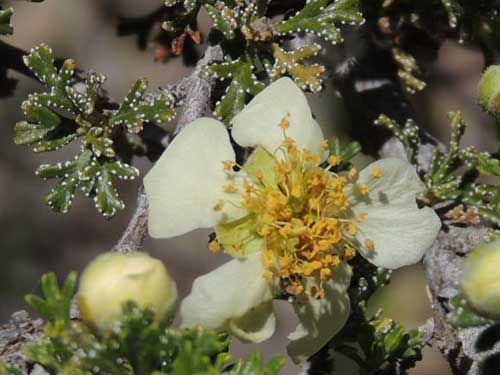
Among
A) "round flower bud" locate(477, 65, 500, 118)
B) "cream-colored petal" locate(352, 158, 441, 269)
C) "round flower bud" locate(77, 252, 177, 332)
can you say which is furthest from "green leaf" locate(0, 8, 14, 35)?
"round flower bud" locate(477, 65, 500, 118)

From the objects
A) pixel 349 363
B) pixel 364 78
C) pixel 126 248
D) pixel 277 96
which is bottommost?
pixel 349 363

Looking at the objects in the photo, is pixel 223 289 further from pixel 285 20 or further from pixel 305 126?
pixel 285 20

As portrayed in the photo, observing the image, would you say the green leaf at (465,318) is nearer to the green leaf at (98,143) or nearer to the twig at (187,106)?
the twig at (187,106)

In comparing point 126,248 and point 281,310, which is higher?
point 126,248

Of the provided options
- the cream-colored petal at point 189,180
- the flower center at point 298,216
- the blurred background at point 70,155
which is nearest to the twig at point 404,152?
the flower center at point 298,216

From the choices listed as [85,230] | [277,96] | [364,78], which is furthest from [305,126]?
[85,230]

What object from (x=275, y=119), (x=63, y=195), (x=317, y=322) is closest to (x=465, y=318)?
(x=317, y=322)

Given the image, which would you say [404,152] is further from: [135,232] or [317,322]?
[135,232]
